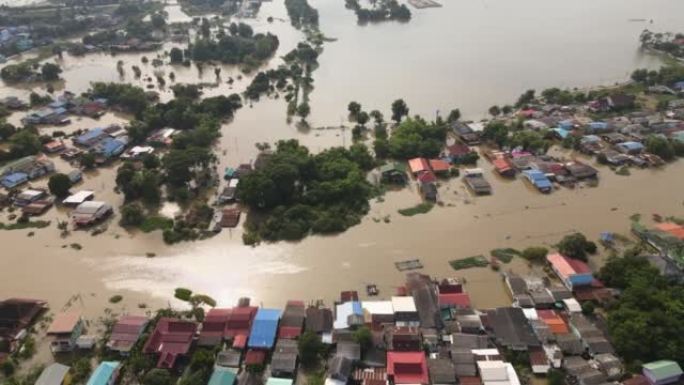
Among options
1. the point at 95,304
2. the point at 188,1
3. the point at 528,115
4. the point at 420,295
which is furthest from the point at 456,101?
the point at 188,1

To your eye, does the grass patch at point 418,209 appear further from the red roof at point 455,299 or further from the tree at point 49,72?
the tree at point 49,72

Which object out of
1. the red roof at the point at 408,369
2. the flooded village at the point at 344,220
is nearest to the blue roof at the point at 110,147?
the flooded village at the point at 344,220

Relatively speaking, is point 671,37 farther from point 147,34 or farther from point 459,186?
point 147,34

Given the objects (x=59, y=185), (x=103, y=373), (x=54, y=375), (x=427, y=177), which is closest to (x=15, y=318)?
(x=54, y=375)

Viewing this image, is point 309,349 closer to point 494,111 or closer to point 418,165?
point 418,165

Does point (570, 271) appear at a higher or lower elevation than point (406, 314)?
higher

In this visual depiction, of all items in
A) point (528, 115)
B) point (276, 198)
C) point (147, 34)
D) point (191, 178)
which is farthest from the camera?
point (147, 34)
